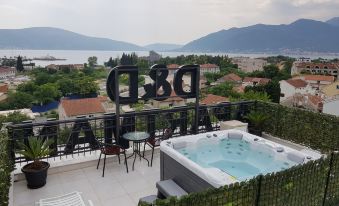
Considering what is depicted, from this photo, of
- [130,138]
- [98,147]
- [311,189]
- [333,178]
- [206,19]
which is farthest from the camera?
[206,19]

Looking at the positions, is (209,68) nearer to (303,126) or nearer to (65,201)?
(303,126)

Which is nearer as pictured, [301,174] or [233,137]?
[301,174]

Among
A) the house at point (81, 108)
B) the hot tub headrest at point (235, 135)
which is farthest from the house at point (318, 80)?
the hot tub headrest at point (235, 135)

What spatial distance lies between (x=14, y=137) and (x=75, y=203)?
7.33 feet

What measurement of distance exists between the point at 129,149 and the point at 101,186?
6.00 feet

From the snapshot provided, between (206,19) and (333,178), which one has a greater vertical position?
(206,19)

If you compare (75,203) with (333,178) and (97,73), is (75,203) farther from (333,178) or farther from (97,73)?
(97,73)

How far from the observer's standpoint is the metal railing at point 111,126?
5816mm

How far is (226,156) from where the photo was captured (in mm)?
6883

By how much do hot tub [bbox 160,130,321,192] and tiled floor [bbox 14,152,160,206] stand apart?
58 cm

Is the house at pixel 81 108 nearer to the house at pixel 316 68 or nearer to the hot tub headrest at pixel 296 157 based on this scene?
the hot tub headrest at pixel 296 157

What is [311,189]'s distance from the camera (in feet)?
11.6

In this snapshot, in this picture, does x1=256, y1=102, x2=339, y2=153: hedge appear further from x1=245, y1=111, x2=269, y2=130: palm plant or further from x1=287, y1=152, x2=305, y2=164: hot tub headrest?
x1=287, y1=152, x2=305, y2=164: hot tub headrest

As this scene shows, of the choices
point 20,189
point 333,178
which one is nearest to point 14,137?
point 20,189
